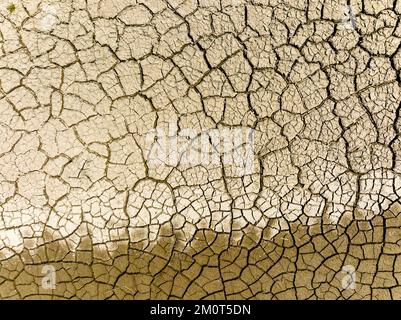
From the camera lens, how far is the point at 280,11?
361 centimetres

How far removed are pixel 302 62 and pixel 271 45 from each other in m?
0.20

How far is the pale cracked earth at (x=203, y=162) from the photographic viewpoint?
10.8 feet

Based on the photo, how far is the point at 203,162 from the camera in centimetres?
345

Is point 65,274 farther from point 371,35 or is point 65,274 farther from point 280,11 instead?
point 371,35

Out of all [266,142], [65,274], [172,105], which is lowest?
[65,274]

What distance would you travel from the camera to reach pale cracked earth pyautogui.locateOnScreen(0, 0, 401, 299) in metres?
3.30

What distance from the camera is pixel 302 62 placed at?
3.54 metres
